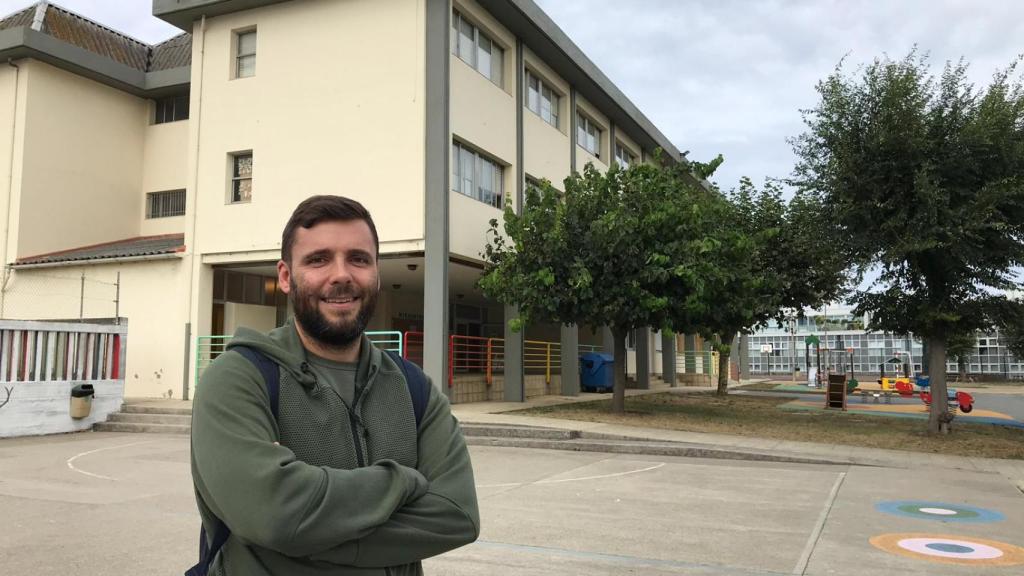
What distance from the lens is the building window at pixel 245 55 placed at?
20.2 meters

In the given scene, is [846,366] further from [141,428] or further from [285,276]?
[285,276]

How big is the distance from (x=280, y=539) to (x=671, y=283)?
14917 millimetres

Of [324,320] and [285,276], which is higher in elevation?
[285,276]

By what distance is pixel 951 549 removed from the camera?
6.27 m

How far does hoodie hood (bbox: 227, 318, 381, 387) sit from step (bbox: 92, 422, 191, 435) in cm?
1399

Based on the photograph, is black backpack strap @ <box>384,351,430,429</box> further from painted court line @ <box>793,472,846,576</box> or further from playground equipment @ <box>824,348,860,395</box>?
playground equipment @ <box>824,348,860,395</box>

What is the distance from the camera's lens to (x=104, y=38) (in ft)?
83.5

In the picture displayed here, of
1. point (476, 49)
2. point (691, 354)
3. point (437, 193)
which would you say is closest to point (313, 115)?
point (437, 193)

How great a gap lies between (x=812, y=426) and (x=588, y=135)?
14384 millimetres

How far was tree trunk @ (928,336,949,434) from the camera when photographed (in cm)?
1473

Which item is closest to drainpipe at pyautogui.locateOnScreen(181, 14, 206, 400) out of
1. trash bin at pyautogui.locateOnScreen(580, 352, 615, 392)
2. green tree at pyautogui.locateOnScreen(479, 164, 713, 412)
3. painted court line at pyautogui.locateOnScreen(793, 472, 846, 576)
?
green tree at pyautogui.locateOnScreen(479, 164, 713, 412)

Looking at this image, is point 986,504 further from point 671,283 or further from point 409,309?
point 409,309

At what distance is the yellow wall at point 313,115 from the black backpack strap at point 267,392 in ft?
52.0

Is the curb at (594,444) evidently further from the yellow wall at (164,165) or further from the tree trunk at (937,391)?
the yellow wall at (164,165)
